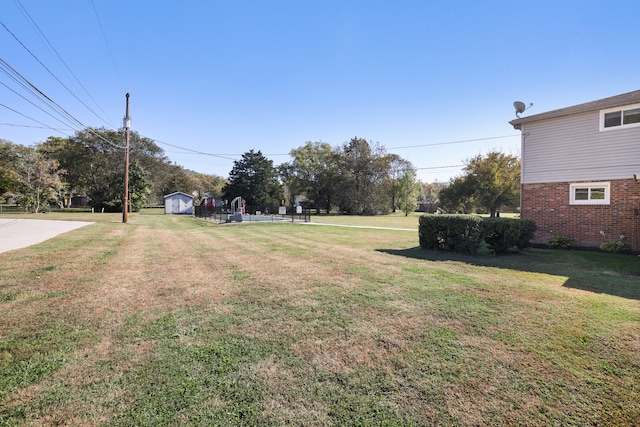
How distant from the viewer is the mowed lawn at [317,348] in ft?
6.57

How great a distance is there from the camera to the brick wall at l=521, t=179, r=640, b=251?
8617 millimetres

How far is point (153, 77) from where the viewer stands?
643 inches

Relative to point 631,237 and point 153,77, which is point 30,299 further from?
point 153,77

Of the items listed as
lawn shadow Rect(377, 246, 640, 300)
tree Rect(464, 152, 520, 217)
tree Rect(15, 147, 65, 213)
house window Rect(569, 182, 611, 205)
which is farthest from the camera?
tree Rect(15, 147, 65, 213)

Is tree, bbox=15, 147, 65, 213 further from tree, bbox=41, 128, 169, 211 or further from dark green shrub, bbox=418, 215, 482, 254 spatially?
dark green shrub, bbox=418, 215, 482, 254

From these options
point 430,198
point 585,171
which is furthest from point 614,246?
point 430,198

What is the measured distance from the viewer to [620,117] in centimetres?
886

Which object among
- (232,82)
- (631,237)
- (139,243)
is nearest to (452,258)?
(631,237)

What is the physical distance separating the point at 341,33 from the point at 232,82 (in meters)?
9.37

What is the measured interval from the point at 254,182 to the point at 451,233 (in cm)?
4091

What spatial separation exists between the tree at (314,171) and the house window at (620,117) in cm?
4213

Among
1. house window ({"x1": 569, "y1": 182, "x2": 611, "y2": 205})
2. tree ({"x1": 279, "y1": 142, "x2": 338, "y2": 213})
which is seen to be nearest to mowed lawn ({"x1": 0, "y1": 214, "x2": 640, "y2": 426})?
house window ({"x1": 569, "y1": 182, "x2": 611, "y2": 205})

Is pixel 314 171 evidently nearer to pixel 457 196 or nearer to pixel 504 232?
pixel 457 196

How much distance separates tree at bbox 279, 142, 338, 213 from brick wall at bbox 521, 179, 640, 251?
134 ft
